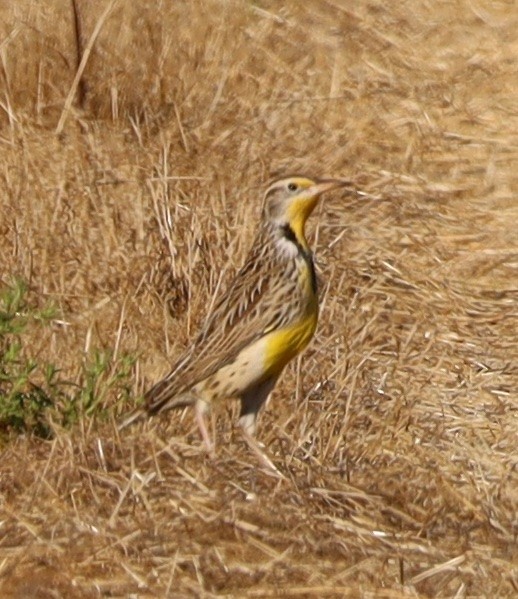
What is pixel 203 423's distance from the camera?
6.20m

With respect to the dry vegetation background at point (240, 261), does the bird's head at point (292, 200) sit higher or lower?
higher

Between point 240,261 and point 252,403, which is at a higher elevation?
point 252,403

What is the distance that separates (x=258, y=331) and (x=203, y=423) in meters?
0.32

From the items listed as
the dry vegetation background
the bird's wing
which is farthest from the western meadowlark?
the dry vegetation background

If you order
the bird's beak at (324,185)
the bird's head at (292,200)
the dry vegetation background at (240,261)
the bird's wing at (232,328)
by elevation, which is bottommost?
the dry vegetation background at (240,261)

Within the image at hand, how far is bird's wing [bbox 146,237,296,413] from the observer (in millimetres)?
6230

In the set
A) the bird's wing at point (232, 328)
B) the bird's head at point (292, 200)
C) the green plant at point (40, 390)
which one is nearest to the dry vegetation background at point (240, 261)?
the green plant at point (40, 390)

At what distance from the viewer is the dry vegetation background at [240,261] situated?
17.9 feet

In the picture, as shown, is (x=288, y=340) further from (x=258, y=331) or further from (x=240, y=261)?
(x=240, y=261)

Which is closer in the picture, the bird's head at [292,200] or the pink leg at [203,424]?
the pink leg at [203,424]

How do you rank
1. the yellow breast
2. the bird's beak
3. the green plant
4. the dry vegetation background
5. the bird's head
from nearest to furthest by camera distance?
the dry vegetation background, the green plant, the yellow breast, the bird's beak, the bird's head

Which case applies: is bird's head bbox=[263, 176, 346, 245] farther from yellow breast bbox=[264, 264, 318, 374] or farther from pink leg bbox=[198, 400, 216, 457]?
pink leg bbox=[198, 400, 216, 457]

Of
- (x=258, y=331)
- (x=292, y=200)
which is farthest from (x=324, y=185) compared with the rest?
(x=258, y=331)

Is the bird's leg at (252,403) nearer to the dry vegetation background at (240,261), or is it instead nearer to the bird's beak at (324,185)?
the dry vegetation background at (240,261)
